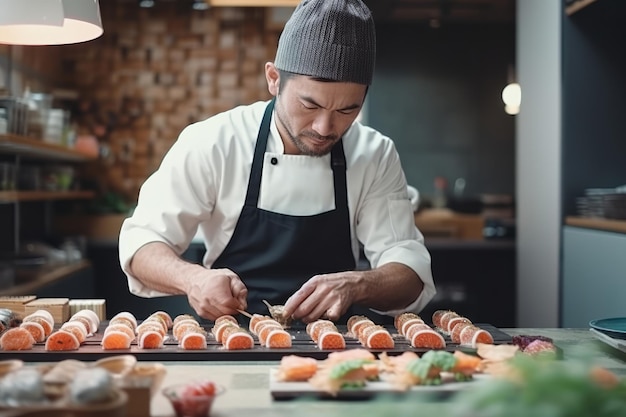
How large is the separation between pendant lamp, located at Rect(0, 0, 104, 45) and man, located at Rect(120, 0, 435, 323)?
500 millimetres

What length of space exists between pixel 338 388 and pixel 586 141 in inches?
100

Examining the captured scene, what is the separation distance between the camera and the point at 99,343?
1777 millimetres

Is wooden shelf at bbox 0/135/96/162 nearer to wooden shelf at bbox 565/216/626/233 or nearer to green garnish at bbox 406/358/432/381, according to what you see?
wooden shelf at bbox 565/216/626/233

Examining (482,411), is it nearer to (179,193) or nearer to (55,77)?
(179,193)

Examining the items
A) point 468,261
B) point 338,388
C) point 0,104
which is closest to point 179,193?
point 338,388

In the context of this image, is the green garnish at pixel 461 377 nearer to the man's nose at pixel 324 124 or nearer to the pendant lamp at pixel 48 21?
the man's nose at pixel 324 124

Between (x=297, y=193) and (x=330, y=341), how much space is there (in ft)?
2.83

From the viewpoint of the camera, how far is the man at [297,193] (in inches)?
90.8

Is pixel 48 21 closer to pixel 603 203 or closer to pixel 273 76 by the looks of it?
pixel 273 76

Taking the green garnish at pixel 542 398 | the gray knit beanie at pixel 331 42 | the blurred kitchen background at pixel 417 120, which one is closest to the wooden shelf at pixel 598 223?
the blurred kitchen background at pixel 417 120

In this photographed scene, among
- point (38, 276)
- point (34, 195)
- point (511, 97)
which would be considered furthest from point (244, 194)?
point (511, 97)

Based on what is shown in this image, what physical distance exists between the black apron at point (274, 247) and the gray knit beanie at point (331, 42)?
33 cm

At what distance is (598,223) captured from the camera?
3156 mm

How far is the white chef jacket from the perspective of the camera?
2461mm
